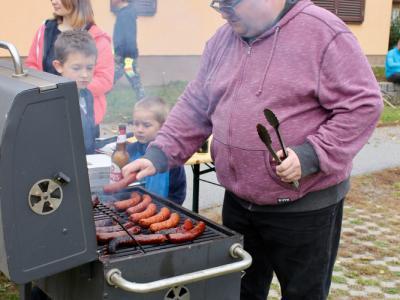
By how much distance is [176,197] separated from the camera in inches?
141

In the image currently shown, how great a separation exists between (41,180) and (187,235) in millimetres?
635

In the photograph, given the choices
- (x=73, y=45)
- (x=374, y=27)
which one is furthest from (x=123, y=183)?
(x=374, y=27)

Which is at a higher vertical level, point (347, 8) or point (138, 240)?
point (347, 8)

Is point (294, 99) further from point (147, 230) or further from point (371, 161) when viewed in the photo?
point (371, 161)

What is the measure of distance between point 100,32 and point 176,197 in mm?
1643

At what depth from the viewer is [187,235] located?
212 cm

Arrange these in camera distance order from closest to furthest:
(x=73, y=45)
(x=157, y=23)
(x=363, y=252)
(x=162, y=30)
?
(x=73, y=45), (x=363, y=252), (x=157, y=23), (x=162, y=30)

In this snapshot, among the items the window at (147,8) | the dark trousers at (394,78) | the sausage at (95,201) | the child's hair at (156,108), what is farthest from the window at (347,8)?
the sausage at (95,201)

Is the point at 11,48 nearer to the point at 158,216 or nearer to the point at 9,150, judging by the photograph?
the point at 9,150

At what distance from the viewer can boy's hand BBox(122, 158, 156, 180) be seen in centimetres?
239


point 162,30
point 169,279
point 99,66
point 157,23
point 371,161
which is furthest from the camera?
point 162,30

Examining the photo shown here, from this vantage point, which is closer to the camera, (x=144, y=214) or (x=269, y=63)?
(x=269, y=63)

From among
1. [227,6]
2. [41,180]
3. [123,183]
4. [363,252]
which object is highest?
[227,6]

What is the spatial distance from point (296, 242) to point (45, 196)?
1.04m
